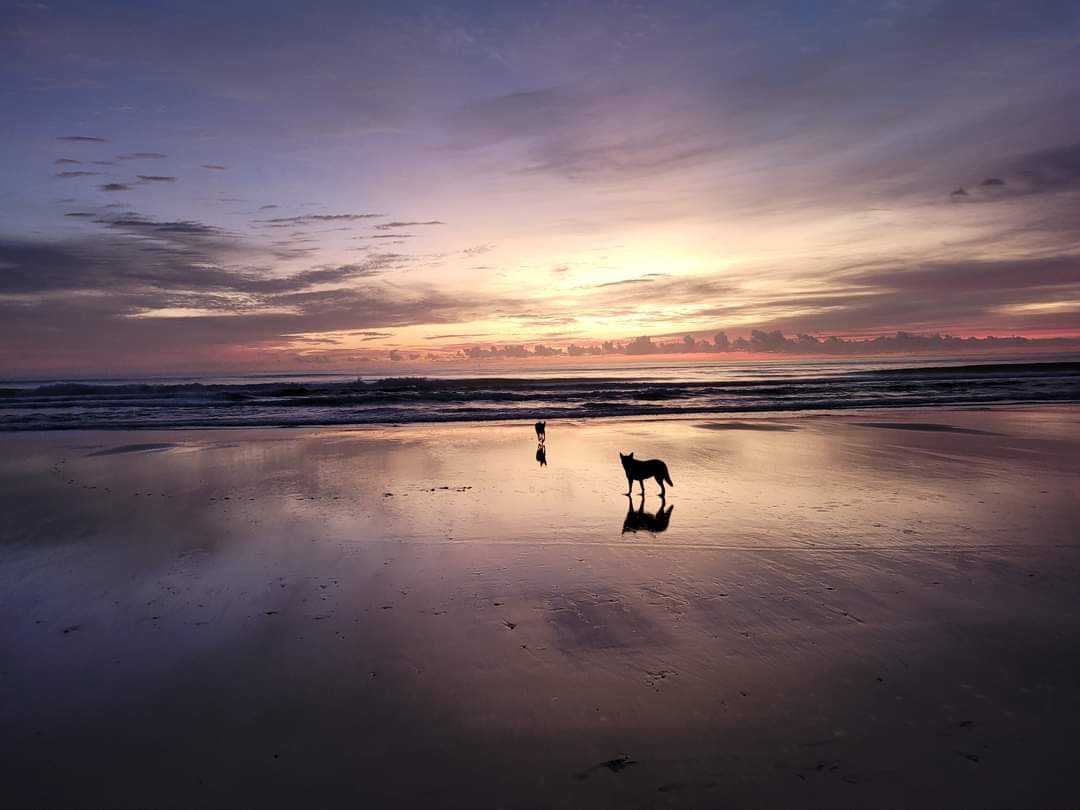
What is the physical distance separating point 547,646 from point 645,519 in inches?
152

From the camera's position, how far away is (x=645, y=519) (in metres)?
8.34

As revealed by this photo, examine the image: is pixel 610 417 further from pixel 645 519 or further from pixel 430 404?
pixel 645 519

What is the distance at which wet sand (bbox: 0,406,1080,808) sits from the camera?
3328 millimetres

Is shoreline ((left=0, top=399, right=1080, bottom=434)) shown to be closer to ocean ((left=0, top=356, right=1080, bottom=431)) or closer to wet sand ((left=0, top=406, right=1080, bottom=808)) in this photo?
ocean ((left=0, top=356, right=1080, bottom=431))

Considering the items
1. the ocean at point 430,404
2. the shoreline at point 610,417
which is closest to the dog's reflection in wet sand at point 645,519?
the shoreline at point 610,417

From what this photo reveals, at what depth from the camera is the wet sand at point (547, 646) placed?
3.33 metres

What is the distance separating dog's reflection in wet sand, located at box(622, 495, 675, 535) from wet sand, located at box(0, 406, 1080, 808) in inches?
3.7

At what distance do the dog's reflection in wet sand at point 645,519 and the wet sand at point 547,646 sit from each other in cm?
9

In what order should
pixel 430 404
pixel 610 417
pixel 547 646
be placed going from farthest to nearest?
pixel 430 404
pixel 610 417
pixel 547 646

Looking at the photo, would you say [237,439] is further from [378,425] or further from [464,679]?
[464,679]

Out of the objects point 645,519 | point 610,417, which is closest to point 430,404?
point 610,417

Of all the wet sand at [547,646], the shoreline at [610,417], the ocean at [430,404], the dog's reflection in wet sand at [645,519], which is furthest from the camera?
the ocean at [430,404]

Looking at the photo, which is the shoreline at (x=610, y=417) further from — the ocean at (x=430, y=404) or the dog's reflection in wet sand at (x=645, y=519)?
the dog's reflection in wet sand at (x=645, y=519)

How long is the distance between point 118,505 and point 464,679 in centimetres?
865
